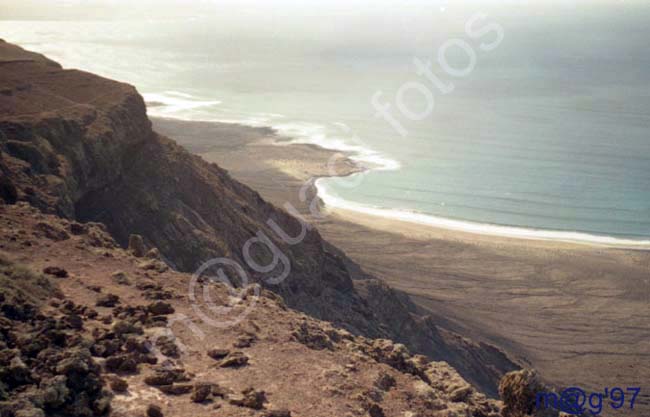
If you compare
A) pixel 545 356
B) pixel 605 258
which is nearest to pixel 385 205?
pixel 605 258

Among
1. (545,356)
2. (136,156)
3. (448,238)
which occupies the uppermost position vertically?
(136,156)

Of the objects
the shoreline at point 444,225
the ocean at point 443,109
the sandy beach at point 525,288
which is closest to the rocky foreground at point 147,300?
the sandy beach at point 525,288

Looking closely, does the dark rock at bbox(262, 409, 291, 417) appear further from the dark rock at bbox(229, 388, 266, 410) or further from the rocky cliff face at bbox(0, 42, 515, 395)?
the rocky cliff face at bbox(0, 42, 515, 395)

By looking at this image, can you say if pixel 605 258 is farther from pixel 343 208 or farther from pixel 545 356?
pixel 343 208

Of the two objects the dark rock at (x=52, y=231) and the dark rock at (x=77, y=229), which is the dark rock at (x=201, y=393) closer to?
the dark rock at (x=52, y=231)

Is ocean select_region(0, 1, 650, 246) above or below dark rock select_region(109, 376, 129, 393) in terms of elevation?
above

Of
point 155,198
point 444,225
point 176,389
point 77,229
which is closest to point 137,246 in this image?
point 77,229

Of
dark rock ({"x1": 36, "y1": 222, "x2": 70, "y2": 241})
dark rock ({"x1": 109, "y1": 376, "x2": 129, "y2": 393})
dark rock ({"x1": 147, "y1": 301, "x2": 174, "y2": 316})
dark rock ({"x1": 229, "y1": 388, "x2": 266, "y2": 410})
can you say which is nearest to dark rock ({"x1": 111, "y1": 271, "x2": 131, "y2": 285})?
dark rock ({"x1": 147, "y1": 301, "x2": 174, "y2": 316})
